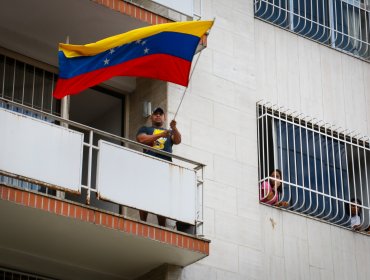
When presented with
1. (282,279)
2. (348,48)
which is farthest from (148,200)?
(348,48)

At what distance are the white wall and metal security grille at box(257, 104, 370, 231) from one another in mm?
259

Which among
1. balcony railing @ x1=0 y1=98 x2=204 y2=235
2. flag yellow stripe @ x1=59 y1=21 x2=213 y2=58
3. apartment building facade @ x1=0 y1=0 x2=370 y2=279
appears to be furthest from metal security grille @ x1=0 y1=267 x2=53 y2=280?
flag yellow stripe @ x1=59 y1=21 x2=213 y2=58

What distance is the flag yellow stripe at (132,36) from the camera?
16203mm

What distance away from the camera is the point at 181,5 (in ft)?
58.5

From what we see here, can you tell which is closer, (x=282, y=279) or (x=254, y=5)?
(x=282, y=279)

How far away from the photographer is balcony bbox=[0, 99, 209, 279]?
14.9 meters

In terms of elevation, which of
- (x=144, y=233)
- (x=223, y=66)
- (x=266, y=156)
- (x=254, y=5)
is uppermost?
(x=254, y=5)

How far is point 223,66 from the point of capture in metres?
18.7

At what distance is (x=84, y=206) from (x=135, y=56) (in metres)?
2.59

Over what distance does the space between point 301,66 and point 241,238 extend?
13.8ft

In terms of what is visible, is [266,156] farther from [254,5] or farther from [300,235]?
[254,5]

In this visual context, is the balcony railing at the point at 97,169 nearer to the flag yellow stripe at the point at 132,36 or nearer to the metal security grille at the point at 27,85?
the flag yellow stripe at the point at 132,36

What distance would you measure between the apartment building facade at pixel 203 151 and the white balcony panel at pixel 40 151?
2 cm

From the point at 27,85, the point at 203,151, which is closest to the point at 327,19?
the point at 203,151
